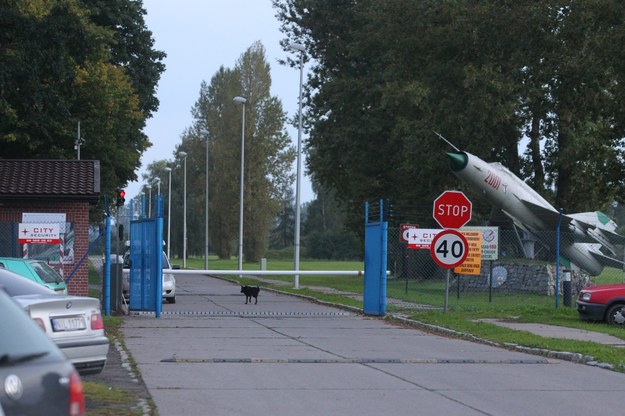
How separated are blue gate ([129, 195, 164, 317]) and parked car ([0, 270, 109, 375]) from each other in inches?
472

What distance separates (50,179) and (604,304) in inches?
581

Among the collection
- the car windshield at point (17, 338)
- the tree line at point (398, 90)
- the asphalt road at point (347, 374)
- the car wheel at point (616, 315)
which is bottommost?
the asphalt road at point (347, 374)

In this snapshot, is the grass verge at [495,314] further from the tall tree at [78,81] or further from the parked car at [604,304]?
the tall tree at [78,81]

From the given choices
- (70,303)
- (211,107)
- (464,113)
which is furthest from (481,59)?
(211,107)

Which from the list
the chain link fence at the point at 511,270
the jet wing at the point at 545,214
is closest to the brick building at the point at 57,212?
the chain link fence at the point at 511,270

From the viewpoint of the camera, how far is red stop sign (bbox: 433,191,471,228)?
24062 mm

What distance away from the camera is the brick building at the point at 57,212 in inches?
1074

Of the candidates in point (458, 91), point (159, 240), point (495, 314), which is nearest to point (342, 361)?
point (159, 240)

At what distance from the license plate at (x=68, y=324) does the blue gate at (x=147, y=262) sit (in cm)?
1223

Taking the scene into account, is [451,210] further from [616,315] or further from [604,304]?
[616,315]

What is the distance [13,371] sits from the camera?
564 centimetres

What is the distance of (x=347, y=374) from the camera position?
14.0 metres

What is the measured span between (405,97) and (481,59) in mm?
3578

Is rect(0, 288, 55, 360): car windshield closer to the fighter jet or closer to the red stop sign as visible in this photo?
the red stop sign
